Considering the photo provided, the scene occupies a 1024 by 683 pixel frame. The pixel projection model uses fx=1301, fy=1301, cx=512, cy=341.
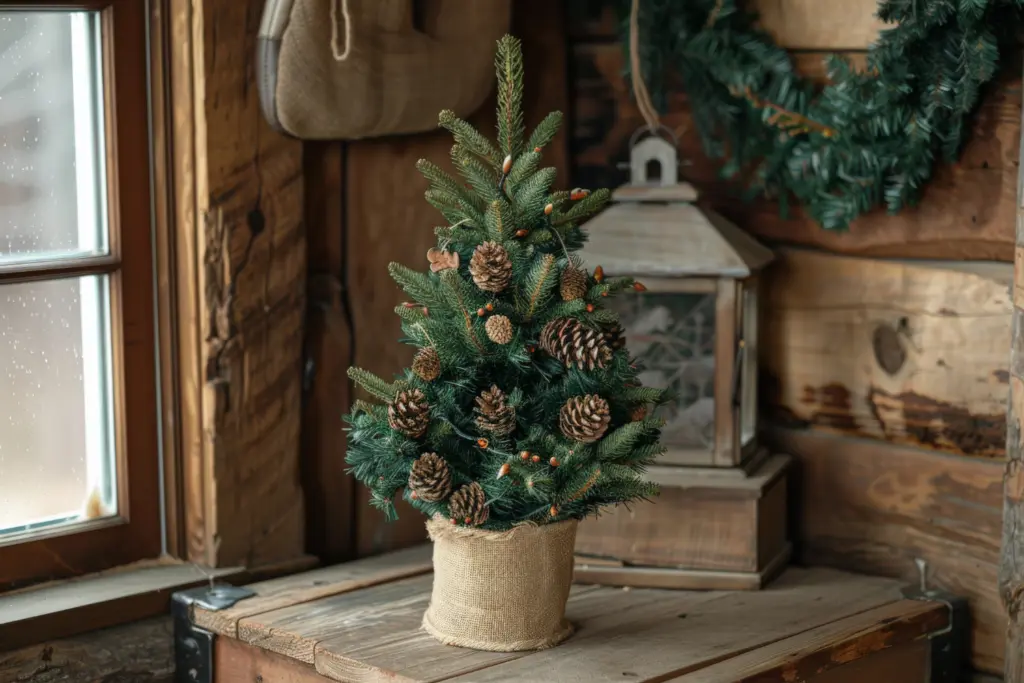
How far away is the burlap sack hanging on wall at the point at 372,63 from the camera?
177 cm

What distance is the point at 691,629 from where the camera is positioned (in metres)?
1.71

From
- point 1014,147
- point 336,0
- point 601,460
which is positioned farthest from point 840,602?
point 336,0

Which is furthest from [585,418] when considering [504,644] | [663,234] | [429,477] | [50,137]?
[50,137]

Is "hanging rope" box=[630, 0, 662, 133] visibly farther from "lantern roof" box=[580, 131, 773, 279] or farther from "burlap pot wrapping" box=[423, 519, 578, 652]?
"burlap pot wrapping" box=[423, 519, 578, 652]

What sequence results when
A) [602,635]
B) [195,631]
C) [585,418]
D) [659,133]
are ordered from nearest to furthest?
1. [585,418]
2. [602,635]
3. [195,631]
4. [659,133]

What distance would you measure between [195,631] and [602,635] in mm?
560

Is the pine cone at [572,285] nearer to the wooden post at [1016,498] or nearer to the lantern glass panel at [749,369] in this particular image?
the lantern glass panel at [749,369]

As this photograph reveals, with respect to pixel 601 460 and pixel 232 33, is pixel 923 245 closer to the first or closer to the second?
pixel 601 460

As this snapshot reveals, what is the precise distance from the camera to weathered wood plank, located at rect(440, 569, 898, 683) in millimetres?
1551

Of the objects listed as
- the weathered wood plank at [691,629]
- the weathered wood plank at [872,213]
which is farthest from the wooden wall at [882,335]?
the weathered wood plank at [691,629]

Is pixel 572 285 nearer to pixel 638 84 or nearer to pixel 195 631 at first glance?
pixel 638 84

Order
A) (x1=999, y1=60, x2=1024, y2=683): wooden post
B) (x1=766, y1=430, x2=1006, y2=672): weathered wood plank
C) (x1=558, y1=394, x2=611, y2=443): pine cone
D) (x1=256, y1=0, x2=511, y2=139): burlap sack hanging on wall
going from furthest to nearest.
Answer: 1. (x1=766, y1=430, x2=1006, y2=672): weathered wood plank
2. (x1=256, y1=0, x2=511, y2=139): burlap sack hanging on wall
3. (x1=999, y1=60, x2=1024, y2=683): wooden post
4. (x1=558, y1=394, x2=611, y2=443): pine cone

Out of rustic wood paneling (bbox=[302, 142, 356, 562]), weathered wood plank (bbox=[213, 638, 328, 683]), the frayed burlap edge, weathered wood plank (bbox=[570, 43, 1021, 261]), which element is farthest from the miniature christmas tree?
weathered wood plank (bbox=[570, 43, 1021, 261])

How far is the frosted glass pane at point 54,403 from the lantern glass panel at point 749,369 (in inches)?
35.6
